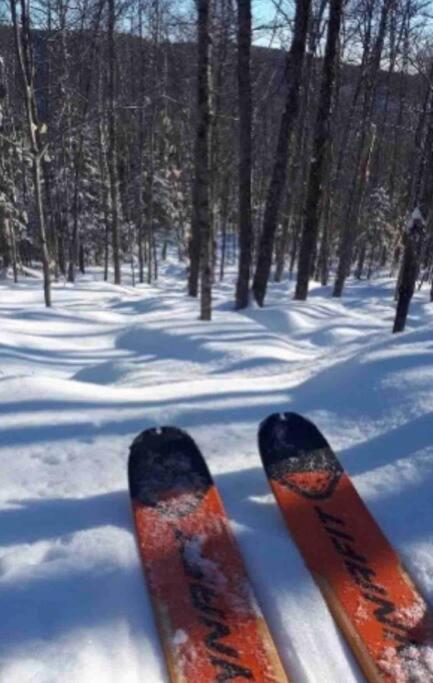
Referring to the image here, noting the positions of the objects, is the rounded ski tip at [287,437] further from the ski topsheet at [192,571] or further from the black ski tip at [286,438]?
the ski topsheet at [192,571]

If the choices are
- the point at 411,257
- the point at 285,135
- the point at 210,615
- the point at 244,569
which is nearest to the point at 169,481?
the point at 244,569

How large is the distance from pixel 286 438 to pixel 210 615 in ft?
5.01

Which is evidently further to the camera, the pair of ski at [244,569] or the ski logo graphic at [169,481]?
the ski logo graphic at [169,481]

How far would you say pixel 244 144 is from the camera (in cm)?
1109

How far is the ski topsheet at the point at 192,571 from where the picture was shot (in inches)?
93.1

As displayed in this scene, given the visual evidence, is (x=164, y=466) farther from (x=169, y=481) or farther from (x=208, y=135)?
(x=208, y=135)

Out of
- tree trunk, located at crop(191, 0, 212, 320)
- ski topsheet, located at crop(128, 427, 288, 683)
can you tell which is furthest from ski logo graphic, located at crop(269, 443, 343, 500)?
tree trunk, located at crop(191, 0, 212, 320)

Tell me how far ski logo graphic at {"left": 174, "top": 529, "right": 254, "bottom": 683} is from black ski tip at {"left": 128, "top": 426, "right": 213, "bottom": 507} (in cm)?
36

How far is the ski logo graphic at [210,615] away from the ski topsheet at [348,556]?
1.79 ft

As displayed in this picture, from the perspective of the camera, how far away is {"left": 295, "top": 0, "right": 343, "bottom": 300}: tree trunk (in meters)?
11.0

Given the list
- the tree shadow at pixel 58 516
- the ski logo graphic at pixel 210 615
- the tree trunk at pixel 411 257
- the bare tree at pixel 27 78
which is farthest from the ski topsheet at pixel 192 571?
the bare tree at pixel 27 78

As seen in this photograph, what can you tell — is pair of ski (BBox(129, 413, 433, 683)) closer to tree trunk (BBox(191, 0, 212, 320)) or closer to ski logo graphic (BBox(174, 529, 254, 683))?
ski logo graphic (BBox(174, 529, 254, 683))

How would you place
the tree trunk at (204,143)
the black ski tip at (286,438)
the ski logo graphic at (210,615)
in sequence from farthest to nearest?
the tree trunk at (204,143), the black ski tip at (286,438), the ski logo graphic at (210,615)

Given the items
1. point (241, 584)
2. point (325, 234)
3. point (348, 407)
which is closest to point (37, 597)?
point (241, 584)
